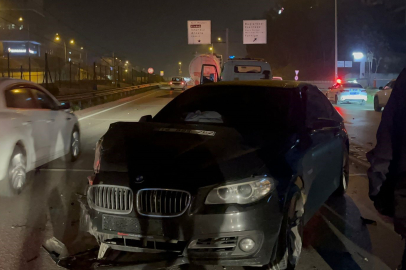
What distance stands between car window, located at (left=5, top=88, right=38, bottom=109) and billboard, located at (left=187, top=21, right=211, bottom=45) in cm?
3608

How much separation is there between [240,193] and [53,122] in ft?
16.9

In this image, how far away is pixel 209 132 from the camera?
4258 millimetres

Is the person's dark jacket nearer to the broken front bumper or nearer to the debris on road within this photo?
the broken front bumper

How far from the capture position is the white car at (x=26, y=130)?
596 cm

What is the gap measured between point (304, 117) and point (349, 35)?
176 ft

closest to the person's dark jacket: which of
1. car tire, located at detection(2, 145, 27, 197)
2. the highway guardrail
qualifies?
car tire, located at detection(2, 145, 27, 197)

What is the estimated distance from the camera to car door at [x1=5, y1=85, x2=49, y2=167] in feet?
21.2

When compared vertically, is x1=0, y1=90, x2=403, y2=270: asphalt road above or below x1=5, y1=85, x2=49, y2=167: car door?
below

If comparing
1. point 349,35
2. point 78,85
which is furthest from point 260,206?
point 349,35

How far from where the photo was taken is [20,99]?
22.2ft

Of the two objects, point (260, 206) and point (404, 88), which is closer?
point (404, 88)

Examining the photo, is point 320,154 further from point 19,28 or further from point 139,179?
point 19,28

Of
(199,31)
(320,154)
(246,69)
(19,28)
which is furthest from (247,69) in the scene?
(19,28)

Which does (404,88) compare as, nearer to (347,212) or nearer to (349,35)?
(347,212)
